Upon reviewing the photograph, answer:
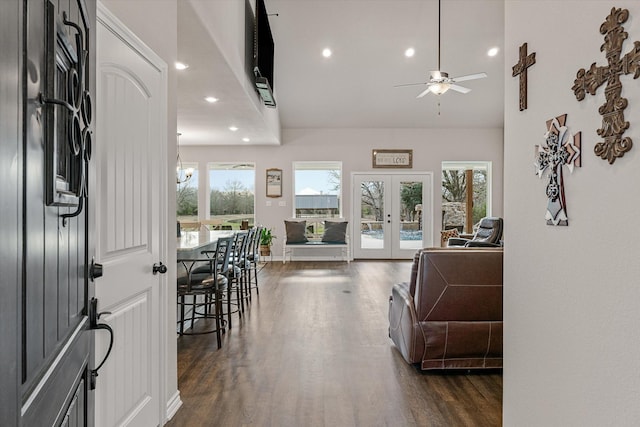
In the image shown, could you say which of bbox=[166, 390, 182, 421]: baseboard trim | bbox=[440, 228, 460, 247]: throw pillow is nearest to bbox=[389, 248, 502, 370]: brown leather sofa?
bbox=[166, 390, 182, 421]: baseboard trim

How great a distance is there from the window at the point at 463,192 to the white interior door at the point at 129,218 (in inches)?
312

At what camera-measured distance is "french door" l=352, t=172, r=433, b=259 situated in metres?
9.16

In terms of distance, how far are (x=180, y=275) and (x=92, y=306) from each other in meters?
2.67

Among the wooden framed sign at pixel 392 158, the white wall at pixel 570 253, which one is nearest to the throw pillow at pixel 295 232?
the wooden framed sign at pixel 392 158

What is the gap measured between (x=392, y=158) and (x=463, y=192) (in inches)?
71.2

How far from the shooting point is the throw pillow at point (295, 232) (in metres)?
8.68

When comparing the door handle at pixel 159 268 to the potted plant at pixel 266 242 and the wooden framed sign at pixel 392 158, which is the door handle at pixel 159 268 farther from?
the wooden framed sign at pixel 392 158

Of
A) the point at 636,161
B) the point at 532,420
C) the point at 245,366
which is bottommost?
the point at 245,366

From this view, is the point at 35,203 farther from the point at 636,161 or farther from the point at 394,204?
the point at 394,204

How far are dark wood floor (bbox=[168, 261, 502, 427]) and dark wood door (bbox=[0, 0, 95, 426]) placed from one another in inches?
56.0

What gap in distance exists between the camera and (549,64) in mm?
1519

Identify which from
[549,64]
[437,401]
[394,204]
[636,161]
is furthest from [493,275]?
[394,204]

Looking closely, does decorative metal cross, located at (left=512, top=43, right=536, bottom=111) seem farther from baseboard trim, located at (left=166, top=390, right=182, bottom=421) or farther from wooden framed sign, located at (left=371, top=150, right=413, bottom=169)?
wooden framed sign, located at (left=371, top=150, right=413, bottom=169)

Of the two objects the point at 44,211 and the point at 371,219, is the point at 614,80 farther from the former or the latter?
the point at 371,219
